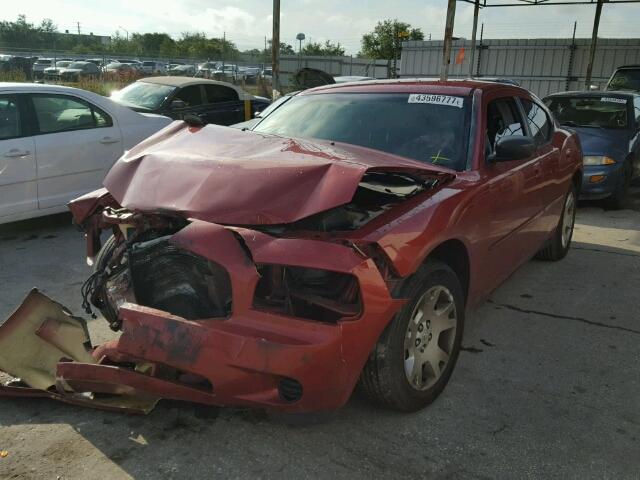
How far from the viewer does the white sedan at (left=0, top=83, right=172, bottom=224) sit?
17.9 ft

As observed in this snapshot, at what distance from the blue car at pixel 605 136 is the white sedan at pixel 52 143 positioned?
5830 millimetres

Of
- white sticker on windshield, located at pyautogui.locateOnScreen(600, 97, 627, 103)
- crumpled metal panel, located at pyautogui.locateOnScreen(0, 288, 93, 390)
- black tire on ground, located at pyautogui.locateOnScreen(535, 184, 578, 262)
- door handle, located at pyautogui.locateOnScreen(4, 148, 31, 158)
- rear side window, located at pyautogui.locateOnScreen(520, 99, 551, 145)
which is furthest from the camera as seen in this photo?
white sticker on windshield, located at pyautogui.locateOnScreen(600, 97, 627, 103)

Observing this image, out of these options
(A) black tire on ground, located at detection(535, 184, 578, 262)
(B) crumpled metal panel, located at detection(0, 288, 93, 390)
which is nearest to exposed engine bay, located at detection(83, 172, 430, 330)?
(B) crumpled metal panel, located at detection(0, 288, 93, 390)

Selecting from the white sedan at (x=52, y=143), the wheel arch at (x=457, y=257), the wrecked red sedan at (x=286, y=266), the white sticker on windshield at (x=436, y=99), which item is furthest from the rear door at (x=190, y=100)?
the wheel arch at (x=457, y=257)

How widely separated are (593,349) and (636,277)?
1.75 m

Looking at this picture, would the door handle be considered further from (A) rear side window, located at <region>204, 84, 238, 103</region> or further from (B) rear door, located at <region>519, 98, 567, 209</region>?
(A) rear side window, located at <region>204, 84, 238, 103</region>

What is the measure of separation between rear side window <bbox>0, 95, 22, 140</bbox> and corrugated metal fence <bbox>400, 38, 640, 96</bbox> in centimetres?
1980

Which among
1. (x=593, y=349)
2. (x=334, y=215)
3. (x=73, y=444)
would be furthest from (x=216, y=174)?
(x=593, y=349)

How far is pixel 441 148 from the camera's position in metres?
3.47

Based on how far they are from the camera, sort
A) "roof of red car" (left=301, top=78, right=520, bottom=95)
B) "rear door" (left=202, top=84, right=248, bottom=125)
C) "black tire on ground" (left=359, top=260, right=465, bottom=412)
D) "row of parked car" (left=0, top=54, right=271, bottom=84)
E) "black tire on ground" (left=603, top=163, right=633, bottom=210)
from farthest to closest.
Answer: "row of parked car" (left=0, top=54, right=271, bottom=84), "rear door" (left=202, top=84, right=248, bottom=125), "black tire on ground" (left=603, top=163, right=633, bottom=210), "roof of red car" (left=301, top=78, right=520, bottom=95), "black tire on ground" (left=359, top=260, right=465, bottom=412)

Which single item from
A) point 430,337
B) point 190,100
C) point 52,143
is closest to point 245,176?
point 430,337

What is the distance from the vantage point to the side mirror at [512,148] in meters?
3.41

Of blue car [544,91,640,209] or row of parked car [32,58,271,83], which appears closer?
blue car [544,91,640,209]

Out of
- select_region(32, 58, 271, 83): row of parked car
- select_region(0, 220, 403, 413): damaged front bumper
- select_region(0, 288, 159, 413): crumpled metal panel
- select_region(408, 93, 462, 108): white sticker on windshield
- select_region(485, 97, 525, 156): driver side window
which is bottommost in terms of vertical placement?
select_region(0, 288, 159, 413): crumpled metal panel
